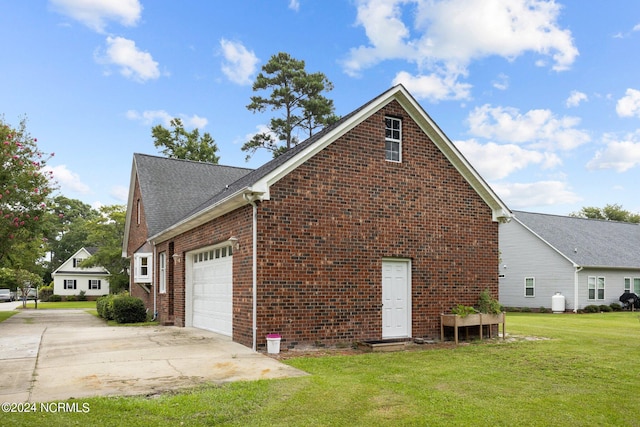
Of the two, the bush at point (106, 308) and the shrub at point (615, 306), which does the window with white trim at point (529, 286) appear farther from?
the bush at point (106, 308)

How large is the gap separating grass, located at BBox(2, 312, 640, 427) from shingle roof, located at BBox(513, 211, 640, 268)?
72.8 ft

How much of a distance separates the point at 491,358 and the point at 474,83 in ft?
48.1

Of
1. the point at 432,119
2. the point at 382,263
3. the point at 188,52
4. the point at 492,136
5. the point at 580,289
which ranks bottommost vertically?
the point at 580,289

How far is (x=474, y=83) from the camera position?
72.8 feet

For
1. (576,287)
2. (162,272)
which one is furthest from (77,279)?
(576,287)

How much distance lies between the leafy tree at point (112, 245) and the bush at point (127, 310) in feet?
45.2

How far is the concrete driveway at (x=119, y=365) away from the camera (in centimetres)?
761

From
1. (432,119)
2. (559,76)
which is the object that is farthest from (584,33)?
(432,119)

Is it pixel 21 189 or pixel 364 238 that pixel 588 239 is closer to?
pixel 364 238

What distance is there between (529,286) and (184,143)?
1147 inches

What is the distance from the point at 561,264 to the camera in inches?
1184

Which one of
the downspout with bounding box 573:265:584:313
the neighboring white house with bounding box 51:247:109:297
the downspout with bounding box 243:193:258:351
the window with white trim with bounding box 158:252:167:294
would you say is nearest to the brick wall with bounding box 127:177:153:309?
the window with white trim with bounding box 158:252:167:294

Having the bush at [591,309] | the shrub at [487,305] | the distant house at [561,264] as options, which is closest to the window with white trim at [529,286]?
the distant house at [561,264]

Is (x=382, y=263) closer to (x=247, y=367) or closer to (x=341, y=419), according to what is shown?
(x=247, y=367)
